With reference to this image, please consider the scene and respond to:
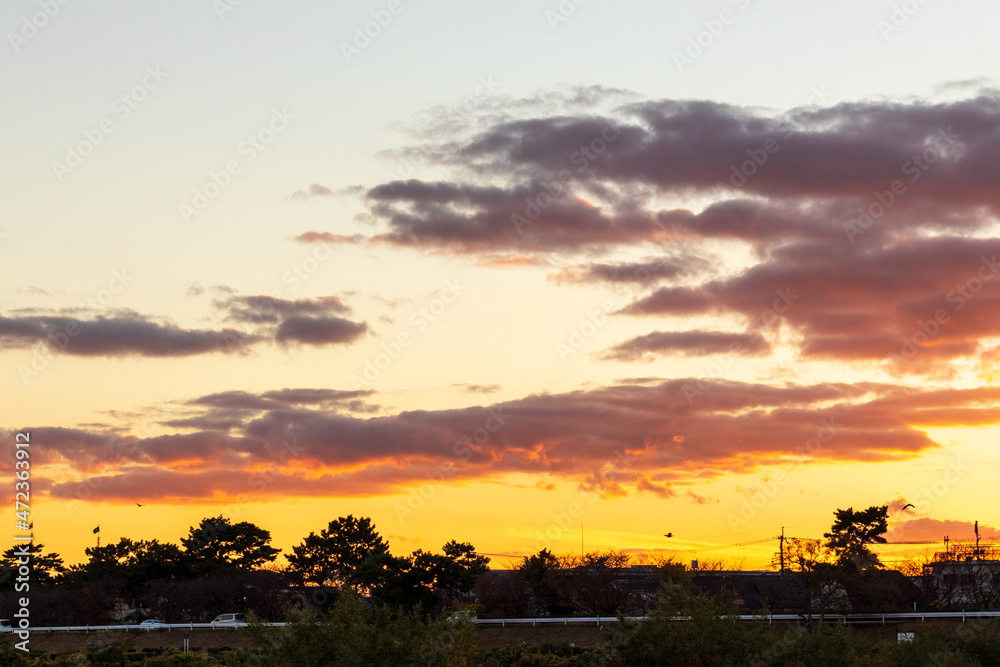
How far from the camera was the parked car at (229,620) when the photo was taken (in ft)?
289

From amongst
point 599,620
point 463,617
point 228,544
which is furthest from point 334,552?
point 463,617

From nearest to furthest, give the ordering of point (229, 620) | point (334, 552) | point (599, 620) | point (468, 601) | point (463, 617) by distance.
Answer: point (463, 617) < point (599, 620) < point (468, 601) < point (229, 620) < point (334, 552)

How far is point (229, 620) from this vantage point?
90562 mm

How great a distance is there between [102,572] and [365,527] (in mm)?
27364

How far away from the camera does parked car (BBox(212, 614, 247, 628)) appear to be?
289ft

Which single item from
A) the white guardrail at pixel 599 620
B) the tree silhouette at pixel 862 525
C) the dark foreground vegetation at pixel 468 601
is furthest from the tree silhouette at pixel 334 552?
the tree silhouette at pixel 862 525

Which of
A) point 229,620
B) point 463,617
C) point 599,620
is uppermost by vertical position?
point 463,617

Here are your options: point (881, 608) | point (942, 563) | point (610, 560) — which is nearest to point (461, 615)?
point (881, 608)

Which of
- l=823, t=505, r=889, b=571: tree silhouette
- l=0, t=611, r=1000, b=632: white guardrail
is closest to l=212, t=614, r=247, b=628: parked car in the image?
l=0, t=611, r=1000, b=632: white guardrail

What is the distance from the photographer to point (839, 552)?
82.4m

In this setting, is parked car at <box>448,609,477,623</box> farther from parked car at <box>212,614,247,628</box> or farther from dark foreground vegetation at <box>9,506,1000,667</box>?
parked car at <box>212,614,247,628</box>

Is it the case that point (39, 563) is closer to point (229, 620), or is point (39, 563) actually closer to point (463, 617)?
point (229, 620)

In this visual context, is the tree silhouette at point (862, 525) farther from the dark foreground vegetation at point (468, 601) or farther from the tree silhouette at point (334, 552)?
the tree silhouette at point (334, 552)

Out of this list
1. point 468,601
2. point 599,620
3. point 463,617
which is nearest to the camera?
point 463,617
